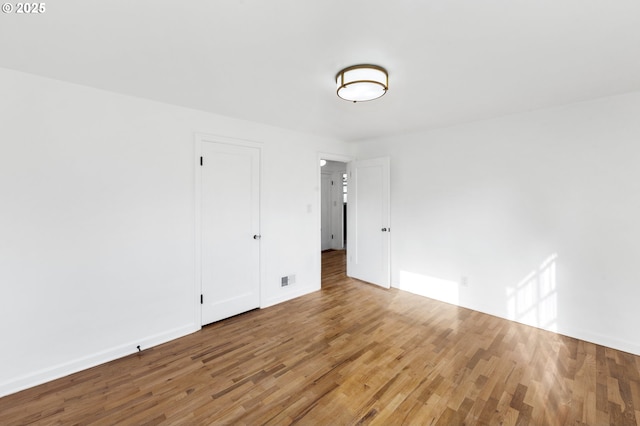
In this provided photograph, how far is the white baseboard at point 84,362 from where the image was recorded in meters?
2.06

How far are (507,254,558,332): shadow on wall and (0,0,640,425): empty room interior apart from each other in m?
0.02

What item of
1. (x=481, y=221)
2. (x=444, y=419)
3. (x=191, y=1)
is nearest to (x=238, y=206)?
(x=191, y=1)

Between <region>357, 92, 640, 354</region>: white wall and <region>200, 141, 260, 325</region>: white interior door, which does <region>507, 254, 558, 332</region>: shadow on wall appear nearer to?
<region>357, 92, 640, 354</region>: white wall

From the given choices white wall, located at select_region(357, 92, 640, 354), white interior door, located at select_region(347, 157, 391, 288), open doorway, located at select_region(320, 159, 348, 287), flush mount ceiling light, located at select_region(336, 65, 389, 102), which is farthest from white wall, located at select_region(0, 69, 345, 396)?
open doorway, located at select_region(320, 159, 348, 287)

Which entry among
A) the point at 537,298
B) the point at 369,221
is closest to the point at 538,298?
the point at 537,298

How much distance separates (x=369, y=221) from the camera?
452 cm

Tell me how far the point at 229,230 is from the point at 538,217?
358 centimetres

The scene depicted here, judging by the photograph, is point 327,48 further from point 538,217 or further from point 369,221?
point 369,221

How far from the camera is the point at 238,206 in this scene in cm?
335

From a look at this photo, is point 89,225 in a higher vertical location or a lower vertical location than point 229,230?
higher

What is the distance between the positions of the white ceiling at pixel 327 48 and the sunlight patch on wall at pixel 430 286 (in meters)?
2.37

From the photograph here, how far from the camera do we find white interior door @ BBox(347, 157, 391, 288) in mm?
4289

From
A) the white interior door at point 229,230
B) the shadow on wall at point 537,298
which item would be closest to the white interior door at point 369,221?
the shadow on wall at point 537,298

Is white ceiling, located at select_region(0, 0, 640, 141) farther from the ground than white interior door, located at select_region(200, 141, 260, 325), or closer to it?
farther from the ground
